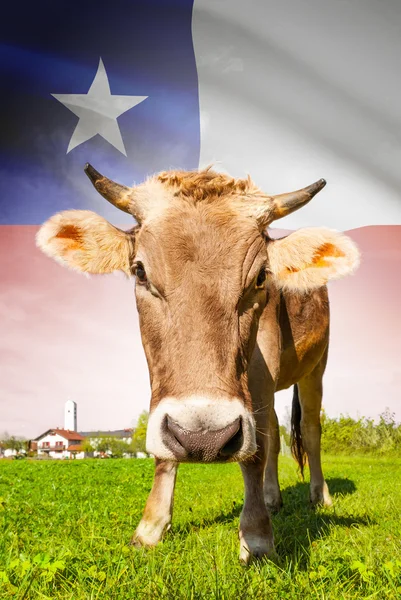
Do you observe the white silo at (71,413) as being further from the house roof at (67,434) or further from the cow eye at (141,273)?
the cow eye at (141,273)

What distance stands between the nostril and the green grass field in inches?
27.4

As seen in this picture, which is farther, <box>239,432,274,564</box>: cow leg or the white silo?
the white silo

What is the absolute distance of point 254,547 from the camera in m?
4.33

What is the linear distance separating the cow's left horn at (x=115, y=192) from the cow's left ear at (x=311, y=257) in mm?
1166

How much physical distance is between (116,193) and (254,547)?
2.82 meters

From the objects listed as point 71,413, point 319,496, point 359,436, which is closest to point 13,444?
point 71,413

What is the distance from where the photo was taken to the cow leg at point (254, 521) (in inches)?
170

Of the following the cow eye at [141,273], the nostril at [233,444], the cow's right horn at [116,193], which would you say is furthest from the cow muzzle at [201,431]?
the cow's right horn at [116,193]

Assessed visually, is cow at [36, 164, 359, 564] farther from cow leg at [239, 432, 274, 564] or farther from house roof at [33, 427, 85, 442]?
house roof at [33, 427, 85, 442]

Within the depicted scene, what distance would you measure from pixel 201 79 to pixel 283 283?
19.4ft

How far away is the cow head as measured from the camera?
10.9 feet

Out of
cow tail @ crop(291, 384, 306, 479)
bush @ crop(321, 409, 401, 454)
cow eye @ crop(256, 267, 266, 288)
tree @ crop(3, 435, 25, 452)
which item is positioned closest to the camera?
cow eye @ crop(256, 267, 266, 288)

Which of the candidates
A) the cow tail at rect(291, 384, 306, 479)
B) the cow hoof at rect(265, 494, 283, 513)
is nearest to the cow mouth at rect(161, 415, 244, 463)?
the cow hoof at rect(265, 494, 283, 513)

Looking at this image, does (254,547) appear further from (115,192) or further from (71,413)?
(71,413)
